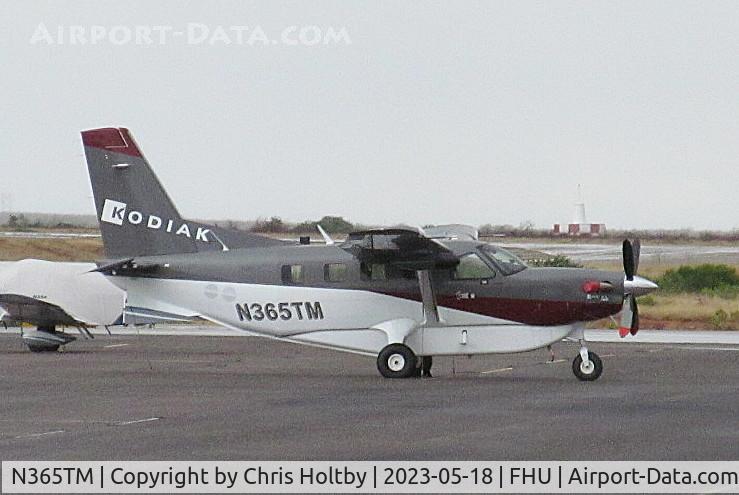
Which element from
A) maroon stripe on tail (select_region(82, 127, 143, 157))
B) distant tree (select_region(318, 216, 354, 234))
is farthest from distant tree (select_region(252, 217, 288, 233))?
maroon stripe on tail (select_region(82, 127, 143, 157))

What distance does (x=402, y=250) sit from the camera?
24641mm

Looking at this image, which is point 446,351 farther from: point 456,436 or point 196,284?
point 456,436

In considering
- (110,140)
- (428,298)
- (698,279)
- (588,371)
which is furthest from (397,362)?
(698,279)

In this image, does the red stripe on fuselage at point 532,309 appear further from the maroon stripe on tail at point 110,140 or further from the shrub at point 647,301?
the shrub at point 647,301

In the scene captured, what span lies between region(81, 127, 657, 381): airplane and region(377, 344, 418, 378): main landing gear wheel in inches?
0.7

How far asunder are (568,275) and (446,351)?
2.42 m

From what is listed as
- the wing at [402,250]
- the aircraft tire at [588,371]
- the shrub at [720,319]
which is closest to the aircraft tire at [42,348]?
the wing at [402,250]

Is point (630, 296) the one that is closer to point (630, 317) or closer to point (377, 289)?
point (630, 317)

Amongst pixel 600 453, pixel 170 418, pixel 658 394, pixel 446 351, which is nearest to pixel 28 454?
pixel 170 418

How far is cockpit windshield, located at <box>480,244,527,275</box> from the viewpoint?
989 inches

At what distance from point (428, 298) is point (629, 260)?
343 cm

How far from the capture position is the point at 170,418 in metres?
17.7

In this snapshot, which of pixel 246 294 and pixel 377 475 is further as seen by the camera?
pixel 246 294
